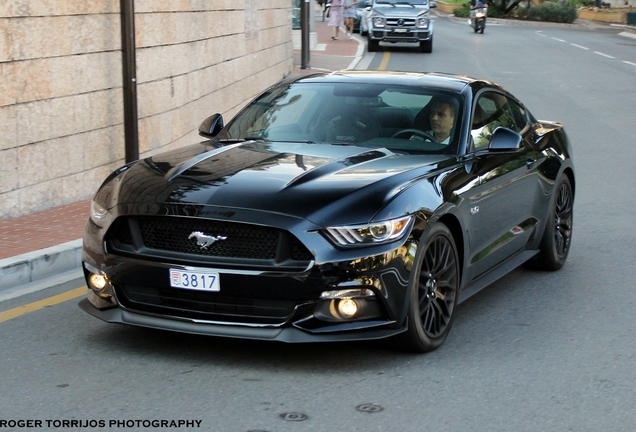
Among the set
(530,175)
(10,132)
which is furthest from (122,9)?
(530,175)

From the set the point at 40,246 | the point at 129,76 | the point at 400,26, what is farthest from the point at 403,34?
the point at 40,246

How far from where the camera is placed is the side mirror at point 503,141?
658 cm

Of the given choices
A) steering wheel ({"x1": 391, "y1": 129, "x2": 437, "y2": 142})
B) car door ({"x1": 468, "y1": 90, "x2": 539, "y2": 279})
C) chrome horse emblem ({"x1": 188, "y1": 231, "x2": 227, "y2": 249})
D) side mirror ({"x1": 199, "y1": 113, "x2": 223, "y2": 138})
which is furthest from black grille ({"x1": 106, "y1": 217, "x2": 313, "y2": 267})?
side mirror ({"x1": 199, "y1": 113, "x2": 223, "y2": 138})

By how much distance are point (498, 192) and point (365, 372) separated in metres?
1.82

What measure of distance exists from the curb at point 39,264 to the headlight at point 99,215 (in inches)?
63.7

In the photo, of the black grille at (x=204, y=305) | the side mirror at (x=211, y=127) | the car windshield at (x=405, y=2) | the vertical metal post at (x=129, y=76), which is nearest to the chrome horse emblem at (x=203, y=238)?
the black grille at (x=204, y=305)

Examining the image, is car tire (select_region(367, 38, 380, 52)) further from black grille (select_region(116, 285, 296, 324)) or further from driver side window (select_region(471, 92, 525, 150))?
black grille (select_region(116, 285, 296, 324))

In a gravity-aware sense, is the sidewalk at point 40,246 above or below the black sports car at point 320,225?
below

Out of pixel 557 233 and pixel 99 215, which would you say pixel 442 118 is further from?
pixel 99 215

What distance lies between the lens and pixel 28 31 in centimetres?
920

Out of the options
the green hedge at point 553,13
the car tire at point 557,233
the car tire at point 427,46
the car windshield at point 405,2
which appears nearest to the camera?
the car tire at point 557,233

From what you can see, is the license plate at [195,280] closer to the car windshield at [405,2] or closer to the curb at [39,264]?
the curb at [39,264]

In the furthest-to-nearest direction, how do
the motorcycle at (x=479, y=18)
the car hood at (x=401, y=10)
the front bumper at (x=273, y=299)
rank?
1. the motorcycle at (x=479, y=18)
2. the car hood at (x=401, y=10)
3. the front bumper at (x=273, y=299)

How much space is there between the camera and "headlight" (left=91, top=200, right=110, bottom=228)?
219 inches
